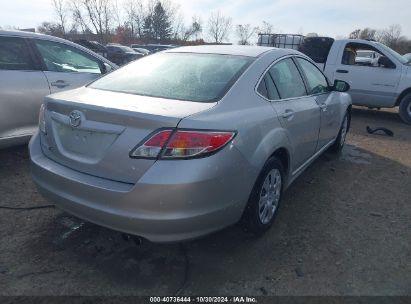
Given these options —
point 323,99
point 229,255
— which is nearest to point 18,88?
point 229,255

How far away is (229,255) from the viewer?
2871 mm

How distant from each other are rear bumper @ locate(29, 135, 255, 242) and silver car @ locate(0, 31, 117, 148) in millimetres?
2126

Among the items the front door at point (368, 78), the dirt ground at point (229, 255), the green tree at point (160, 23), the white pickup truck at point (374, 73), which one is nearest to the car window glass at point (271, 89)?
the dirt ground at point (229, 255)

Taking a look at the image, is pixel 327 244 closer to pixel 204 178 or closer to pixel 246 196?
pixel 246 196

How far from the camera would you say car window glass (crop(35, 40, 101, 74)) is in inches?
187

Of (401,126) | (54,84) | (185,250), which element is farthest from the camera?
(401,126)

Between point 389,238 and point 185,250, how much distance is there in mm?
1786

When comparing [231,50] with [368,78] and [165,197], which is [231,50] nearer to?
[165,197]

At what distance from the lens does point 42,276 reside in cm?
253

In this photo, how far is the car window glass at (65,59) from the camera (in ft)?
15.5

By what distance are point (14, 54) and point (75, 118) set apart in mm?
2569

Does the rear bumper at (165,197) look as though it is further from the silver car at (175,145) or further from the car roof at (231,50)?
the car roof at (231,50)

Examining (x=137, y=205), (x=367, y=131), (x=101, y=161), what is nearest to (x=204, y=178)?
(x=137, y=205)

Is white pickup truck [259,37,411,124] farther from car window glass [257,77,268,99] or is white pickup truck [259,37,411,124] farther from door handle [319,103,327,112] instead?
car window glass [257,77,268,99]
